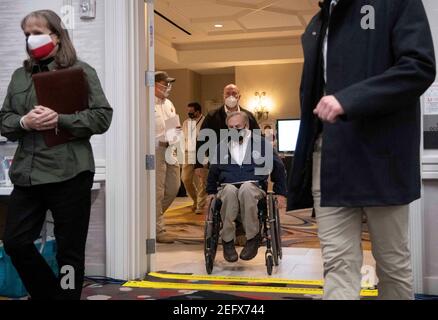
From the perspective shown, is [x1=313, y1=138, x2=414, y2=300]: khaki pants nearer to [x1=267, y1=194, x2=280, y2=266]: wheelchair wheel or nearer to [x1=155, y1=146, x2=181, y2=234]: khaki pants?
[x1=267, y1=194, x2=280, y2=266]: wheelchair wheel

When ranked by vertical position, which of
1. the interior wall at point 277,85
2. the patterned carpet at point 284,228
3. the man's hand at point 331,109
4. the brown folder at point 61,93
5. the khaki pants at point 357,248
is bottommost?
the patterned carpet at point 284,228

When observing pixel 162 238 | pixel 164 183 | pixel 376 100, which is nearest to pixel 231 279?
pixel 162 238

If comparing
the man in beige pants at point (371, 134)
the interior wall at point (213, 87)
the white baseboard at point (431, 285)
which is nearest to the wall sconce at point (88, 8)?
the man in beige pants at point (371, 134)

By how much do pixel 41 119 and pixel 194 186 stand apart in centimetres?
503

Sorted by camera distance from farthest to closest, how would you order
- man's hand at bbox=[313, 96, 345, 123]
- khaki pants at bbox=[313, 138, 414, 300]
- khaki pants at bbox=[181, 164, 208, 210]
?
khaki pants at bbox=[181, 164, 208, 210]
khaki pants at bbox=[313, 138, 414, 300]
man's hand at bbox=[313, 96, 345, 123]

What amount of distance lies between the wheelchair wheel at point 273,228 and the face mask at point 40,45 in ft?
6.04

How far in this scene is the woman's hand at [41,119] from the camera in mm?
1901

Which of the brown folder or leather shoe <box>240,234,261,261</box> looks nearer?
the brown folder

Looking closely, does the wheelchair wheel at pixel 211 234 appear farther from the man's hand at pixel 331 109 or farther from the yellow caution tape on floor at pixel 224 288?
the man's hand at pixel 331 109

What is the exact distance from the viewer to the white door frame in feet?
9.96

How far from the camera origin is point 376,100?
1.27 meters

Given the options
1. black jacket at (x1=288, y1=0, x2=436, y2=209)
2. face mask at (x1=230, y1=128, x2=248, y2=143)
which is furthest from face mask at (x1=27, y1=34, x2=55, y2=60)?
face mask at (x1=230, y1=128, x2=248, y2=143)

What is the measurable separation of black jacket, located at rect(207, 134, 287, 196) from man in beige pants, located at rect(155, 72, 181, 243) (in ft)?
2.76
